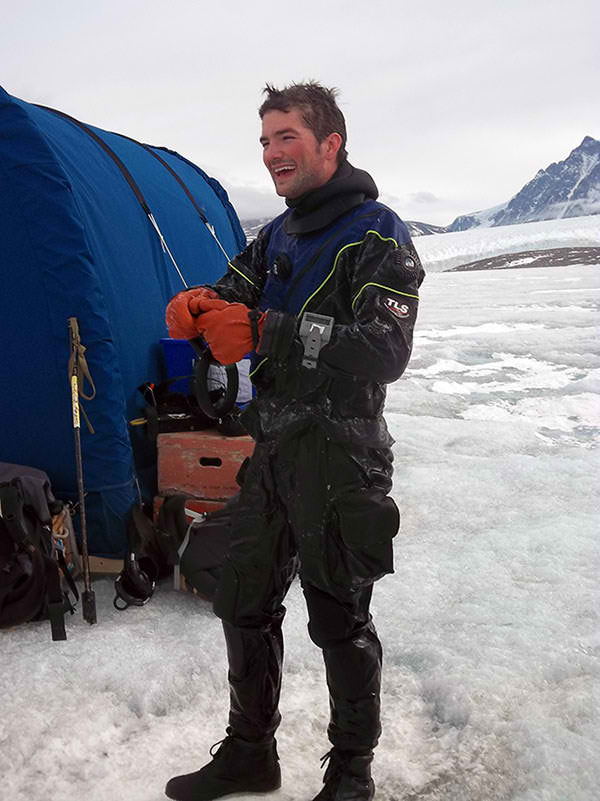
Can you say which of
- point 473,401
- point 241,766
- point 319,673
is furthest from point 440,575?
point 473,401

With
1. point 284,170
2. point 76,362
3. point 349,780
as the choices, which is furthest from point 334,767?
point 76,362

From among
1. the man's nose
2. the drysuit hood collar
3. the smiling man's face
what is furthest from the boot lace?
the man's nose

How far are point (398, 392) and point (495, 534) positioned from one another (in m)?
4.23

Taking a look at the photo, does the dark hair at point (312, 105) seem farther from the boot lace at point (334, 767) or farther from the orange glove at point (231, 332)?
the boot lace at point (334, 767)

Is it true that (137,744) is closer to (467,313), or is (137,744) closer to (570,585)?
(570,585)

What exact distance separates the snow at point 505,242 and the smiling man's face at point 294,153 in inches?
1785

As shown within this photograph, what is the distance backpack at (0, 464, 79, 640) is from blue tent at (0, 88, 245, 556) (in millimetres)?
443

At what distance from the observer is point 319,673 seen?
3.07 m

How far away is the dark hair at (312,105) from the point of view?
2090 mm

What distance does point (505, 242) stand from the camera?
51781 millimetres

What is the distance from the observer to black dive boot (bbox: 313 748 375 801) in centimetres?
223

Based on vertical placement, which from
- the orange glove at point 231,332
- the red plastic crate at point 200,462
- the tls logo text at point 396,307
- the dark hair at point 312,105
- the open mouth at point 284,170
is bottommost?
the red plastic crate at point 200,462

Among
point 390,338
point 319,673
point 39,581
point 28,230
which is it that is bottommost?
point 319,673

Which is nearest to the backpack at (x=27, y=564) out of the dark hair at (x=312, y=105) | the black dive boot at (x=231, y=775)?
the black dive boot at (x=231, y=775)
